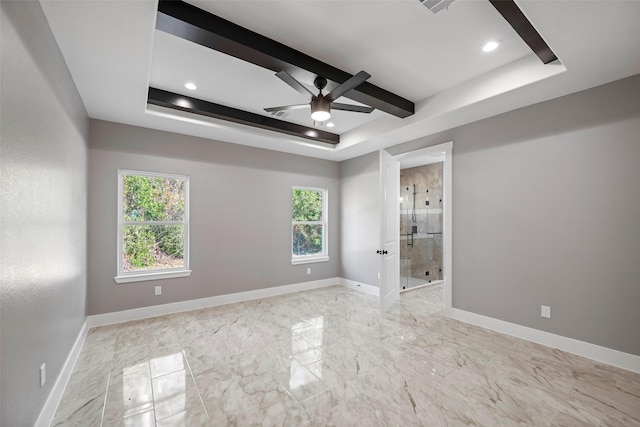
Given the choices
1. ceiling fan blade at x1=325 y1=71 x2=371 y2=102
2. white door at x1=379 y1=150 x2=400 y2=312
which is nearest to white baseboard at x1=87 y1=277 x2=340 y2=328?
white door at x1=379 y1=150 x2=400 y2=312

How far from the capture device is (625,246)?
258 cm

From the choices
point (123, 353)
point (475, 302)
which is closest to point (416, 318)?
point (475, 302)

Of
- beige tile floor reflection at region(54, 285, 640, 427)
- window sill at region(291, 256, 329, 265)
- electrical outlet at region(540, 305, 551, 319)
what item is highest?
window sill at region(291, 256, 329, 265)

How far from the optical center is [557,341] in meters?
2.93

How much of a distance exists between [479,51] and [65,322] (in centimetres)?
429

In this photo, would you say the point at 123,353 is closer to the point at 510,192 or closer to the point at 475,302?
the point at 475,302

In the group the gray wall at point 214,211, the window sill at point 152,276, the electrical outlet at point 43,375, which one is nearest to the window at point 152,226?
the window sill at point 152,276

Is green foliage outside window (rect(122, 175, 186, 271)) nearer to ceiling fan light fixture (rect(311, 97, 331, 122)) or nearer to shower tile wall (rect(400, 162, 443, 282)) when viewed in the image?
ceiling fan light fixture (rect(311, 97, 331, 122))

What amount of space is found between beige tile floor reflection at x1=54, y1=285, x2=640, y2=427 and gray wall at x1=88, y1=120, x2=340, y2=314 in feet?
2.12

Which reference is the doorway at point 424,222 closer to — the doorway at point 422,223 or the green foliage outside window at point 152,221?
the doorway at point 422,223

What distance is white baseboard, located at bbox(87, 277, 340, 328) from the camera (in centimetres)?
362

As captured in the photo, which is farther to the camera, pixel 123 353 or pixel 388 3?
pixel 123 353

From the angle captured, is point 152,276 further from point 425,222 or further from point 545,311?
point 425,222

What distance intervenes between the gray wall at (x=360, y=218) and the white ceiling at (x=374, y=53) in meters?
1.59
